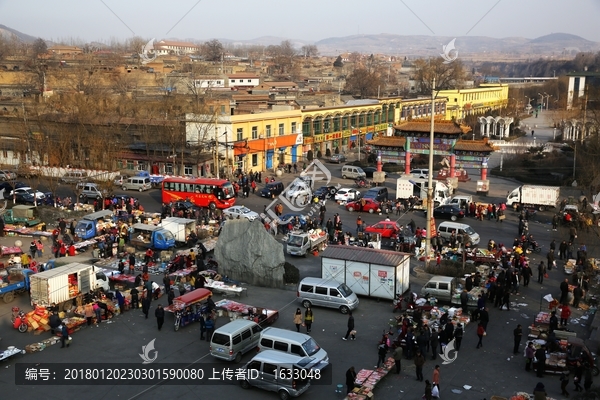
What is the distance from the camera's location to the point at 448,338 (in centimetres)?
1593

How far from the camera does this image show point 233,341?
15.0 meters

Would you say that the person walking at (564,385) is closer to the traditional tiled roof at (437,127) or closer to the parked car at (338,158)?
the traditional tiled roof at (437,127)

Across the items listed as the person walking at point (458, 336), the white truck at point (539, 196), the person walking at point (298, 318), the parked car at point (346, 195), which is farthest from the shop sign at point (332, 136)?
the person walking at point (458, 336)

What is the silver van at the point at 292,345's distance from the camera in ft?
46.8

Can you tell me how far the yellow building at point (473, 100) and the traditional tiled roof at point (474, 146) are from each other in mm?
35086

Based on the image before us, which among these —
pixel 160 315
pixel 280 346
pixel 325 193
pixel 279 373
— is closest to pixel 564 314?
pixel 280 346

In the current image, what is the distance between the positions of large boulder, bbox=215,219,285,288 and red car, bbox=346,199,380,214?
12.4 meters

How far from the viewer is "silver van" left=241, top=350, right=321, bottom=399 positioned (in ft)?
43.7

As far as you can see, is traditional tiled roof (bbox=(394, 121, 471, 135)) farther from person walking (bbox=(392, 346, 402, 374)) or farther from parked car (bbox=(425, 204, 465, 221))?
person walking (bbox=(392, 346, 402, 374))

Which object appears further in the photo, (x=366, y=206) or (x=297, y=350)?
(x=366, y=206)

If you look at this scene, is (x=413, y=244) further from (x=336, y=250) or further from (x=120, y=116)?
(x=120, y=116)

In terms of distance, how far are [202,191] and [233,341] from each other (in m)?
18.9

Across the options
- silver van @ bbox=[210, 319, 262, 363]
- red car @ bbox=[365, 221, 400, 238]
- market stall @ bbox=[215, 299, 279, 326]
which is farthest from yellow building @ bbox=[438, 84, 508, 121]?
silver van @ bbox=[210, 319, 262, 363]

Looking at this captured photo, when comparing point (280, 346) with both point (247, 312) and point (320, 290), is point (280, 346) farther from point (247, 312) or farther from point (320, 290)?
point (320, 290)
